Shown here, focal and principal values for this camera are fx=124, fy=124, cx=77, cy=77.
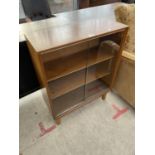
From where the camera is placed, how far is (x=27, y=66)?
1308 millimetres

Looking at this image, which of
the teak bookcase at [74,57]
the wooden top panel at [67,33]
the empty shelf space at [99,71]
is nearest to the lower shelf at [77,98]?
the teak bookcase at [74,57]

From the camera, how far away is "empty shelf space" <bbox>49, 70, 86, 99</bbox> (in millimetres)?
1184

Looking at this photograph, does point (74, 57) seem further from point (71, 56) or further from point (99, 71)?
point (99, 71)

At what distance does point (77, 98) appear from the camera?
144cm

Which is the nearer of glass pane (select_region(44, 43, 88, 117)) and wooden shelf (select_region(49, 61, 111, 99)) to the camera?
glass pane (select_region(44, 43, 88, 117))

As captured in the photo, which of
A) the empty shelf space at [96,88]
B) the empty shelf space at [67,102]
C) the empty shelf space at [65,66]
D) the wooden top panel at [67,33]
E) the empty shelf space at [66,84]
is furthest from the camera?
the empty shelf space at [96,88]

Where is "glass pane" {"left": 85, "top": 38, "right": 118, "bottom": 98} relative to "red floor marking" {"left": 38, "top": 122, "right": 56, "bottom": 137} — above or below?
above

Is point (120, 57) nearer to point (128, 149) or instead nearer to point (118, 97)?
point (118, 97)

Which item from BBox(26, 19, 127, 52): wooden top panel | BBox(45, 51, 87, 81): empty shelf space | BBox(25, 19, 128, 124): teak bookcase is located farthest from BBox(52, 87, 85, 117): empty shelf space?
BBox(26, 19, 127, 52): wooden top panel

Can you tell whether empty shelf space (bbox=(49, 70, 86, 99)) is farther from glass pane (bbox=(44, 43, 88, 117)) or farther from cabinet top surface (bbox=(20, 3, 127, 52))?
cabinet top surface (bbox=(20, 3, 127, 52))

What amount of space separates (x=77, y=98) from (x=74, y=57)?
502mm

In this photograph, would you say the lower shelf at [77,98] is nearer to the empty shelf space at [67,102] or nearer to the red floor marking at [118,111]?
the empty shelf space at [67,102]

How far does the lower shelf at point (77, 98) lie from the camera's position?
1.33 meters
